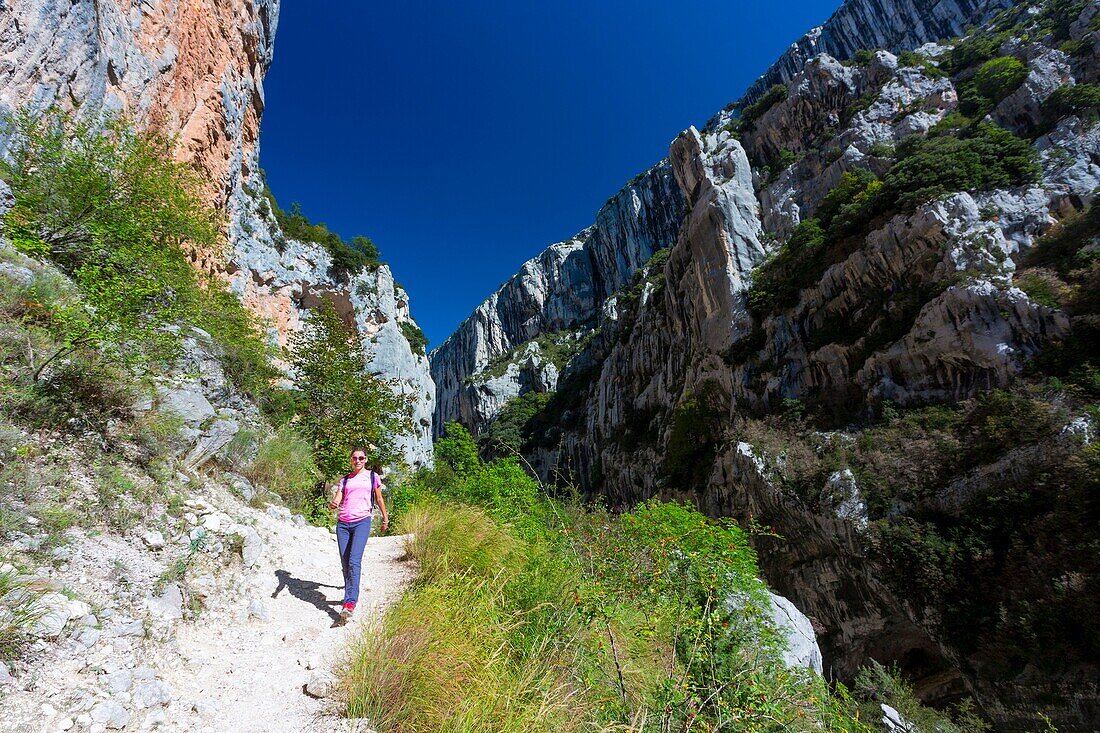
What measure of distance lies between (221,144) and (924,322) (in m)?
26.8

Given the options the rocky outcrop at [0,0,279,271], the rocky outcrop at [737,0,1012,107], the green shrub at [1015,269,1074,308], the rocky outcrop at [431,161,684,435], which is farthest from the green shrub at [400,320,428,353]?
the rocky outcrop at [737,0,1012,107]

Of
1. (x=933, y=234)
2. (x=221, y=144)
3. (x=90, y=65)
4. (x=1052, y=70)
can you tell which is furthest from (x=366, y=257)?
(x=1052, y=70)

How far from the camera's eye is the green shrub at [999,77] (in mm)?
22125

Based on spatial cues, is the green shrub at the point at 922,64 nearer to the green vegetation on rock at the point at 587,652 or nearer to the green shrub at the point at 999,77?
the green shrub at the point at 999,77

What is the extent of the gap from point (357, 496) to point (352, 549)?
512 millimetres

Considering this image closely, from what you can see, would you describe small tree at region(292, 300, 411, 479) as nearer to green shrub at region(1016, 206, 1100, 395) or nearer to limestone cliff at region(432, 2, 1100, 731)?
limestone cliff at region(432, 2, 1100, 731)

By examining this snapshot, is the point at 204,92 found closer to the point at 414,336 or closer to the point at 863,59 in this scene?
the point at 414,336

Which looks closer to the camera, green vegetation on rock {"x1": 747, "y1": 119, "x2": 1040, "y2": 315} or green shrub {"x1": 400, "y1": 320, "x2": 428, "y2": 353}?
green vegetation on rock {"x1": 747, "y1": 119, "x2": 1040, "y2": 315}

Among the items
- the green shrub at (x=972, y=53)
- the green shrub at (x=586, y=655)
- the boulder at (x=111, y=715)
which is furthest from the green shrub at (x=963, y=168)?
the boulder at (x=111, y=715)

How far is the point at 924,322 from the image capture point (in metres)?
15.8

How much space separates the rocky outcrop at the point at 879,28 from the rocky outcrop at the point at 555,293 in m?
19.3

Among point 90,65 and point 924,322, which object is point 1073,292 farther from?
point 90,65

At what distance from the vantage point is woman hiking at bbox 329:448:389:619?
3.67m

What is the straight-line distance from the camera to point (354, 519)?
3977 millimetres
